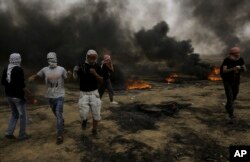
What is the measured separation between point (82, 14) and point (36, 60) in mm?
7688

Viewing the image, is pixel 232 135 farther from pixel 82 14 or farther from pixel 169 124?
pixel 82 14

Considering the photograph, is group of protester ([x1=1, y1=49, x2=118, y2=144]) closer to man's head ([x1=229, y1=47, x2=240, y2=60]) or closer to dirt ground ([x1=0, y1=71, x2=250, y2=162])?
dirt ground ([x1=0, y1=71, x2=250, y2=162])

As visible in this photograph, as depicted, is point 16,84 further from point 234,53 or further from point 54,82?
point 234,53

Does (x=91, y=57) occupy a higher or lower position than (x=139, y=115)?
higher

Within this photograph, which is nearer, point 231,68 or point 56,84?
point 56,84

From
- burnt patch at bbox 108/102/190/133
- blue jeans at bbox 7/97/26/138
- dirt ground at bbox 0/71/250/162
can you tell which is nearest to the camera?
dirt ground at bbox 0/71/250/162

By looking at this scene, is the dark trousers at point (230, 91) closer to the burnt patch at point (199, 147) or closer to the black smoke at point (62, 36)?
the burnt patch at point (199, 147)

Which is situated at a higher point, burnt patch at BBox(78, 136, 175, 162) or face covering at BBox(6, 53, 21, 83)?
face covering at BBox(6, 53, 21, 83)

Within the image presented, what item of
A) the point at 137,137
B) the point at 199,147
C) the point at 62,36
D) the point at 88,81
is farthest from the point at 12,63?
the point at 62,36

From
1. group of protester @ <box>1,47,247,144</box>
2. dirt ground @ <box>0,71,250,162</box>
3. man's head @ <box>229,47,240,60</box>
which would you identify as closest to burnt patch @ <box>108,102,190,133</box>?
dirt ground @ <box>0,71,250,162</box>

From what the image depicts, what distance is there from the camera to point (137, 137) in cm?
671

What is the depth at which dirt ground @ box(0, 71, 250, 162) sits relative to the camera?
5691 mm

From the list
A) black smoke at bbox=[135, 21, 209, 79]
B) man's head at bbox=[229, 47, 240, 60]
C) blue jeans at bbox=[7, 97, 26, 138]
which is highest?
black smoke at bbox=[135, 21, 209, 79]

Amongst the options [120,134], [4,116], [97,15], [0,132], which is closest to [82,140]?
[120,134]
